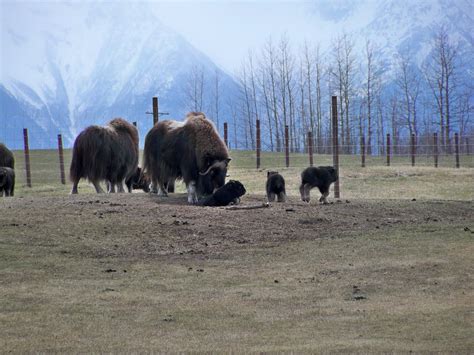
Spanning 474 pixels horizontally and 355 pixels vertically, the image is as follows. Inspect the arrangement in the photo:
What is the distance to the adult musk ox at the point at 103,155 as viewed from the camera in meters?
19.4

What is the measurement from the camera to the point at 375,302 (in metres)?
9.35

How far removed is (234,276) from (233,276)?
0.04ft

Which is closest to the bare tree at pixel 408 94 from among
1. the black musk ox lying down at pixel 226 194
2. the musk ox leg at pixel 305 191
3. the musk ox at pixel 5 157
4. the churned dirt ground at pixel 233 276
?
the musk ox at pixel 5 157

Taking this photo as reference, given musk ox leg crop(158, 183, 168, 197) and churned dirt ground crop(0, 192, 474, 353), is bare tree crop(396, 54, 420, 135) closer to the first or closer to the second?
musk ox leg crop(158, 183, 168, 197)

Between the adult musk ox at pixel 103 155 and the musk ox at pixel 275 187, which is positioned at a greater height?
the adult musk ox at pixel 103 155

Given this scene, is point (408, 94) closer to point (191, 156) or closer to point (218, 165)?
point (191, 156)

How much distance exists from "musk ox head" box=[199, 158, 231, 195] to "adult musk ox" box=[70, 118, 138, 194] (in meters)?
3.35

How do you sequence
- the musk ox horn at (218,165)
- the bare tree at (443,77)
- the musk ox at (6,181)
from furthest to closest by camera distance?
1. the bare tree at (443,77)
2. the musk ox at (6,181)
3. the musk ox horn at (218,165)

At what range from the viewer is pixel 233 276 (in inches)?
434

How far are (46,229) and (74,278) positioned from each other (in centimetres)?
289

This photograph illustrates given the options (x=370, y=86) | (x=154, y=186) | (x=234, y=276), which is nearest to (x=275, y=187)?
(x=154, y=186)

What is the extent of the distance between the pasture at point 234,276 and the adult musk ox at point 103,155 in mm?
2318

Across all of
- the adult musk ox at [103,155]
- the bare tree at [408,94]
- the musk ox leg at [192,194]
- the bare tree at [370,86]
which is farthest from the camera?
the bare tree at [408,94]

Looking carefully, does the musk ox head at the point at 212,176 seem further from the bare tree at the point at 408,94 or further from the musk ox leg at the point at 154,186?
the bare tree at the point at 408,94
